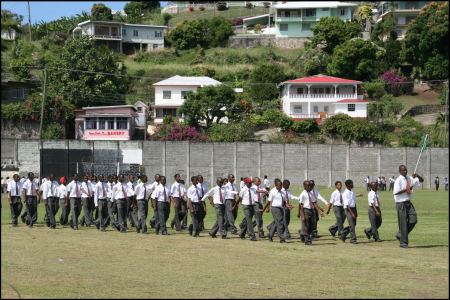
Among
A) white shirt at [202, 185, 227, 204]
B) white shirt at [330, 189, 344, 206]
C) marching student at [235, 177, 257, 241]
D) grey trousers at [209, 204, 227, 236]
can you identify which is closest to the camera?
white shirt at [330, 189, 344, 206]

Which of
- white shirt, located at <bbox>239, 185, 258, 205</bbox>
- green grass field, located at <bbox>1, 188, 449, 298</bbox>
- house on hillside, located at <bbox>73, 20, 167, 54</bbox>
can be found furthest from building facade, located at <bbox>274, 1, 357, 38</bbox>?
green grass field, located at <bbox>1, 188, 449, 298</bbox>

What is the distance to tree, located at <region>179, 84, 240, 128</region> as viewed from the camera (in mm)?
81062

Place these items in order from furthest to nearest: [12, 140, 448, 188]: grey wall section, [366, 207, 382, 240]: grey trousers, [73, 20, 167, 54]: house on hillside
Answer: [73, 20, 167, 54]: house on hillside < [12, 140, 448, 188]: grey wall section < [366, 207, 382, 240]: grey trousers

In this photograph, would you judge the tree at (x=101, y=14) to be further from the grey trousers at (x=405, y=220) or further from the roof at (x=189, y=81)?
the grey trousers at (x=405, y=220)

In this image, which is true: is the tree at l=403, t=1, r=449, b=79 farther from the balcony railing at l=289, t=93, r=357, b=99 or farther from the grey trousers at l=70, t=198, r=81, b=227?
the grey trousers at l=70, t=198, r=81, b=227

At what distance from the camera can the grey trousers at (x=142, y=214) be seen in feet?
96.9

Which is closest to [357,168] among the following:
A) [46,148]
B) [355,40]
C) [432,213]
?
[355,40]

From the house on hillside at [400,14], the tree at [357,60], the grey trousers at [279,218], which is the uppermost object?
the house on hillside at [400,14]

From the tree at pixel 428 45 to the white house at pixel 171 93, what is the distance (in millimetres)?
20916

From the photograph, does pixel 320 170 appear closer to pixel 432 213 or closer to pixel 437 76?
pixel 437 76

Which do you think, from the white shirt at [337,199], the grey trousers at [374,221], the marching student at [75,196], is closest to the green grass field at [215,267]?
the grey trousers at [374,221]

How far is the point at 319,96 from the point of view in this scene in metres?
89.7

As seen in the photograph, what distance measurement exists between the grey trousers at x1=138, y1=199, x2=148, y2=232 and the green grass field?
2018 mm

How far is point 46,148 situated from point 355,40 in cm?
3297
